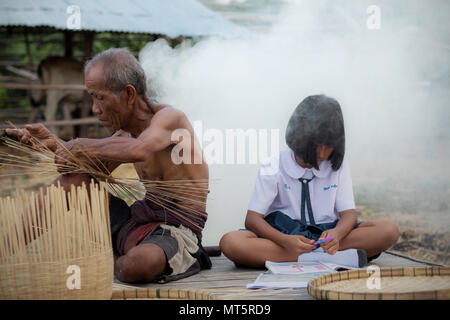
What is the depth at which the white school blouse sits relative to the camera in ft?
9.70

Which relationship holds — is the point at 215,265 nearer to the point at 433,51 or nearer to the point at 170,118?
the point at 170,118

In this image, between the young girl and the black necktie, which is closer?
the young girl

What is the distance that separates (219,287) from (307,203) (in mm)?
771

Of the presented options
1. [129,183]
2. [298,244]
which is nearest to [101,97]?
[129,183]

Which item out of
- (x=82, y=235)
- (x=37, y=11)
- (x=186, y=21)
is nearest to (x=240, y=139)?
(x=82, y=235)

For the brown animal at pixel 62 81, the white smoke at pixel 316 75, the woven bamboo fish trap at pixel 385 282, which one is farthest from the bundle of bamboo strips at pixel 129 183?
the brown animal at pixel 62 81

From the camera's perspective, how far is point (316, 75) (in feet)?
13.8

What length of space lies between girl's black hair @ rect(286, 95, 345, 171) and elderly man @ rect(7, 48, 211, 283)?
1.74ft

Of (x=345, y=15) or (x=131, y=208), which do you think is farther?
(x=345, y=15)

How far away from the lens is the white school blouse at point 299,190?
9.70ft

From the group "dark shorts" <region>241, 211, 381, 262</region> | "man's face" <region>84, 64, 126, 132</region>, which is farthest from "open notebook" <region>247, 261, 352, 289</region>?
"man's face" <region>84, 64, 126, 132</region>

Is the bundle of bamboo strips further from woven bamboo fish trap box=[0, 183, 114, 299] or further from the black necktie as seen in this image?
the black necktie
